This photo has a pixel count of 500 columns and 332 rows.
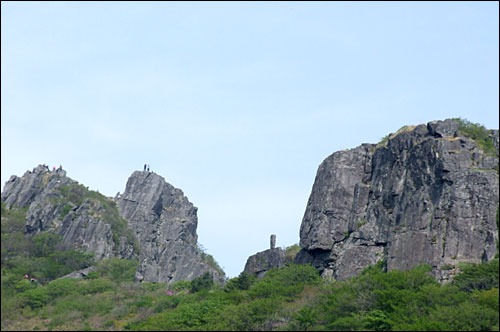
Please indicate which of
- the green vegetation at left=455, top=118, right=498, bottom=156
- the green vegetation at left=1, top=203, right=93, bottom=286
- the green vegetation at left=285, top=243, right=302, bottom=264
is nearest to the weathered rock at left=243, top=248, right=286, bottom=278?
the green vegetation at left=285, top=243, right=302, bottom=264

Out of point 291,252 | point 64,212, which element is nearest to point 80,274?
point 64,212

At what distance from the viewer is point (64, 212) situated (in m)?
101

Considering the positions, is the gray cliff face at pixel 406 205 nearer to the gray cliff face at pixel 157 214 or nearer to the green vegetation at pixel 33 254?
the gray cliff face at pixel 157 214

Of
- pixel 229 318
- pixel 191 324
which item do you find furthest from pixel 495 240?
pixel 191 324

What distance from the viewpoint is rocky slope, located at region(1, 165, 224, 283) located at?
9869 centimetres

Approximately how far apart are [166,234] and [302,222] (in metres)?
38.6

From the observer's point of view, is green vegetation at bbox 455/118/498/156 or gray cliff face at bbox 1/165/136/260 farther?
gray cliff face at bbox 1/165/136/260

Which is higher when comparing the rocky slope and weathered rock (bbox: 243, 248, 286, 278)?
the rocky slope

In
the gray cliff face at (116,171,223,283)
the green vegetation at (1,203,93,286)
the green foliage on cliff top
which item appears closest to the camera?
the green foliage on cliff top

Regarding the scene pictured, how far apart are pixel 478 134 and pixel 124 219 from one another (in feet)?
217

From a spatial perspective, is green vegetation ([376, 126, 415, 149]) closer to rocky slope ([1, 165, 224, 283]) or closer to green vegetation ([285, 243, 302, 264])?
green vegetation ([285, 243, 302, 264])

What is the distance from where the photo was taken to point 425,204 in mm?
71500

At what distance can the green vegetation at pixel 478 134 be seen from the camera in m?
73.4

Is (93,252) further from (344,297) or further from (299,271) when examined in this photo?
(344,297)
